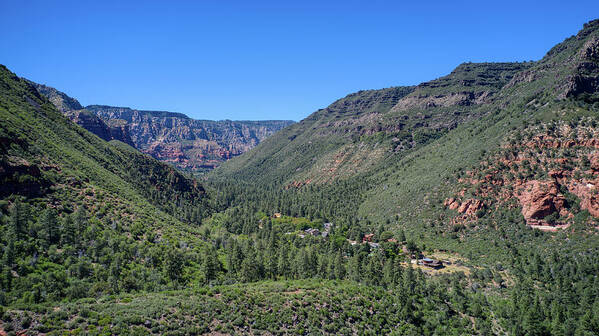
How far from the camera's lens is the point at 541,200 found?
79000mm

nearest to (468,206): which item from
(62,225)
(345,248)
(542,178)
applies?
(542,178)

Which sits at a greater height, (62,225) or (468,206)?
(468,206)

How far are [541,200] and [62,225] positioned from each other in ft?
364

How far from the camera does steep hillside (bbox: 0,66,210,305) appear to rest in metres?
39.9

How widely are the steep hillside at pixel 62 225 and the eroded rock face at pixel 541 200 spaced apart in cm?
9048

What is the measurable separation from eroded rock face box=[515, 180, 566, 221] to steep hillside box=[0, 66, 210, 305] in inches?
3562

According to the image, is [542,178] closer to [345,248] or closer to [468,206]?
[468,206]

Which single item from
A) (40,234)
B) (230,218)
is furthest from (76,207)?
(230,218)

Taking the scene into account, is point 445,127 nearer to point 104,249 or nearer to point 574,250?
point 574,250

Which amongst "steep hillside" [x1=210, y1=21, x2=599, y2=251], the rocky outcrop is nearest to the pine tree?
"steep hillside" [x1=210, y1=21, x2=599, y2=251]

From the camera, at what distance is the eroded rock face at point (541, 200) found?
7781cm

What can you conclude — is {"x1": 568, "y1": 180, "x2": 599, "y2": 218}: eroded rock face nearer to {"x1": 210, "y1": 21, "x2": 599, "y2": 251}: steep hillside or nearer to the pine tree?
{"x1": 210, "y1": 21, "x2": 599, "y2": 251}: steep hillside

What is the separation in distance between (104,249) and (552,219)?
103473mm

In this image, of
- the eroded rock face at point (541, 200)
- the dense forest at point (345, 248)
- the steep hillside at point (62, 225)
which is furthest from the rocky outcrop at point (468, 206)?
the steep hillside at point (62, 225)
